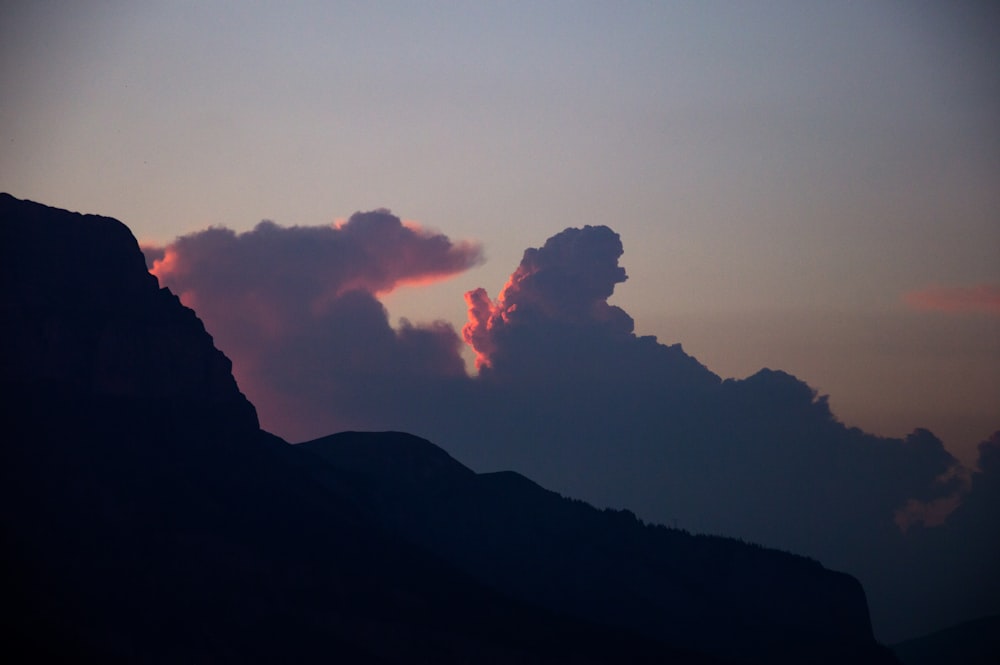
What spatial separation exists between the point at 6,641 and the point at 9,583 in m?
13.3

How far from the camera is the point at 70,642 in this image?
189 metres

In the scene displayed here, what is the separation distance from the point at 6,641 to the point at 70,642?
894 centimetres

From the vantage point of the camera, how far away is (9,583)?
637ft

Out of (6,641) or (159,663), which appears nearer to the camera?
(6,641)

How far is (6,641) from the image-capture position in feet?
598

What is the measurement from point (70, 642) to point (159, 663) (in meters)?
11.7

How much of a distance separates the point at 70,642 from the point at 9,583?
38.5 ft

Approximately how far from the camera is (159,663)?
19550 centimetres

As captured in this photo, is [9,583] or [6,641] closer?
[6,641]
